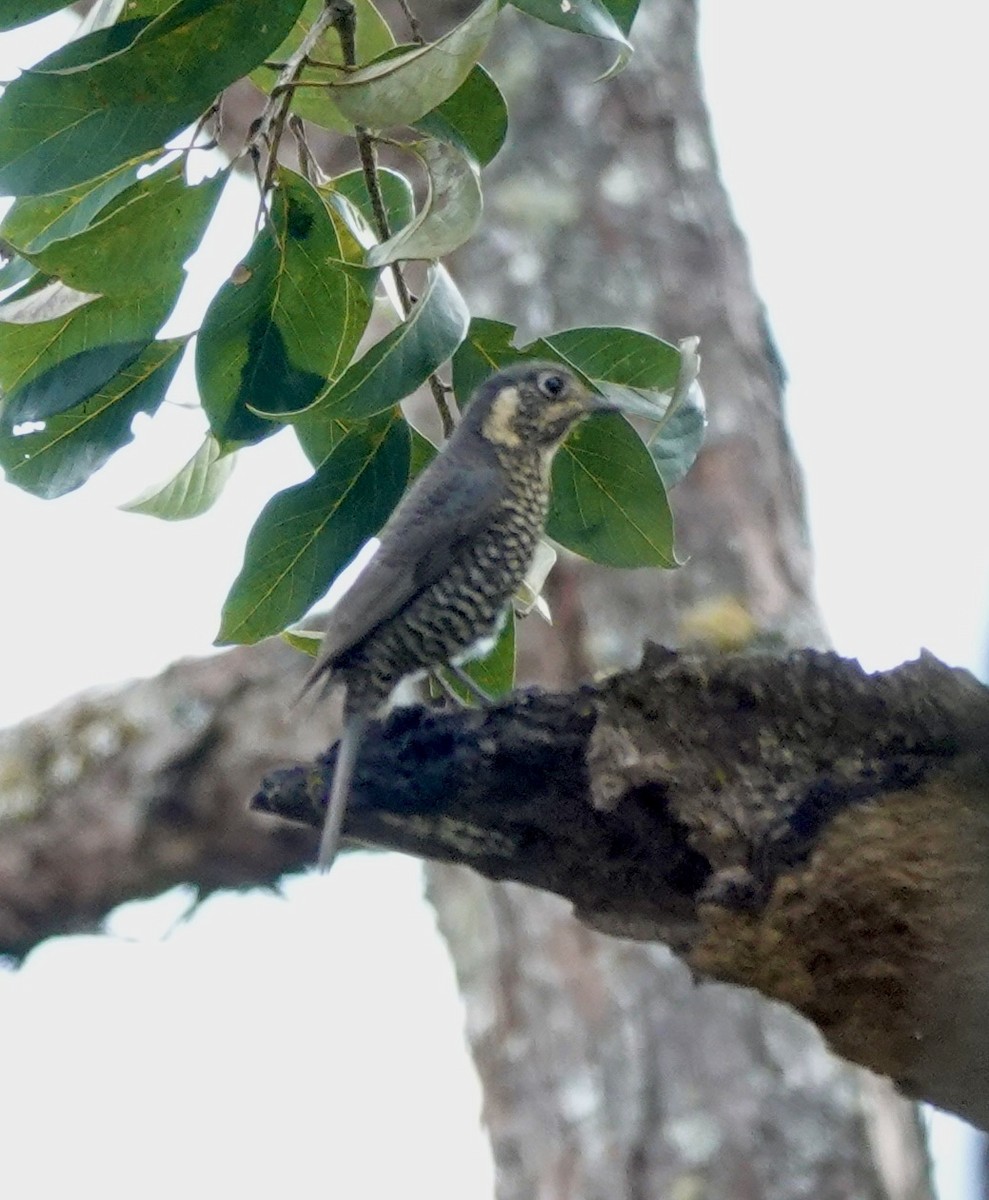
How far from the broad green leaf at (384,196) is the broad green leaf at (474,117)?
0.39 meters

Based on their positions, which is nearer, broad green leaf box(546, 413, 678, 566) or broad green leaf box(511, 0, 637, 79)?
broad green leaf box(511, 0, 637, 79)

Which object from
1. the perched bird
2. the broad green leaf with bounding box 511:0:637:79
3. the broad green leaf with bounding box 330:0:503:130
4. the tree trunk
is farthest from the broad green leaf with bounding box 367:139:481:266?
the tree trunk

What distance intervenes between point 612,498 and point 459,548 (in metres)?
0.78

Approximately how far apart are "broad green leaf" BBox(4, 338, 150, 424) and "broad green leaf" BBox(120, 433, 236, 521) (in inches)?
17.9

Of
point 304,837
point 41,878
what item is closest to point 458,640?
point 304,837

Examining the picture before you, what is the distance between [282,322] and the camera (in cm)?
266

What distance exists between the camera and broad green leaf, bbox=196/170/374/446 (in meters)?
2.62

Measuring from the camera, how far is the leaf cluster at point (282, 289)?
7.34 ft

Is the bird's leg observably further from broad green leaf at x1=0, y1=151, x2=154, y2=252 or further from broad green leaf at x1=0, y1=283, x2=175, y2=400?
broad green leaf at x1=0, y1=151, x2=154, y2=252

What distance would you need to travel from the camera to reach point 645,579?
516cm

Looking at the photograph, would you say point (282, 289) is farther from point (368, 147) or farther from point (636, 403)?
point (636, 403)

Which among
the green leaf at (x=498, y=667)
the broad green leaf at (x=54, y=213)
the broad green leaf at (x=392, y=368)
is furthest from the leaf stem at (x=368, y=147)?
the green leaf at (x=498, y=667)

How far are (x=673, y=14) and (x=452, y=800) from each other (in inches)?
182

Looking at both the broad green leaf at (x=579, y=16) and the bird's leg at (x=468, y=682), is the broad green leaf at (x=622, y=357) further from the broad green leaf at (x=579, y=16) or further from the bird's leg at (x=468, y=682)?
the bird's leg at (x=468, y=682)
